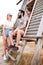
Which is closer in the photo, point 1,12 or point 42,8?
point 42,8

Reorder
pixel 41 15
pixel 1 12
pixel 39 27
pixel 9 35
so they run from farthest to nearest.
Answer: pixel 1 12
pixel 9 35
pixel 41 15
pixel 39 27

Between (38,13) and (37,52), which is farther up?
(38,13)

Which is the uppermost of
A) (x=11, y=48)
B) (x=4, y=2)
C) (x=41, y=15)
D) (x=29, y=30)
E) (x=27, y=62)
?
(x=4, y=2)

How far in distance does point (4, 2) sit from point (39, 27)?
23.8 feet

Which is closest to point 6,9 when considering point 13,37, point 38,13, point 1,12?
point 1,12

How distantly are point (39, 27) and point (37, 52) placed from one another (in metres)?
0.55

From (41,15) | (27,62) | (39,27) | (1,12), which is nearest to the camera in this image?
(39,27)

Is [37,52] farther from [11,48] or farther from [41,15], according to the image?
[11,48]

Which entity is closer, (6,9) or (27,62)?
(27,62)

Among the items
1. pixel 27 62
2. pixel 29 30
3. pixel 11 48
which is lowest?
pixel 27 62

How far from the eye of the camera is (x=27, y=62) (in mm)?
4242

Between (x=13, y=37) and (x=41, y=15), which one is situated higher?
(x=41, y=15)

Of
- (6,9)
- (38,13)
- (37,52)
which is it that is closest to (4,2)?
(6,9)

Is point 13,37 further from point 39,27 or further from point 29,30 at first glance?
Answer: point 39,27
